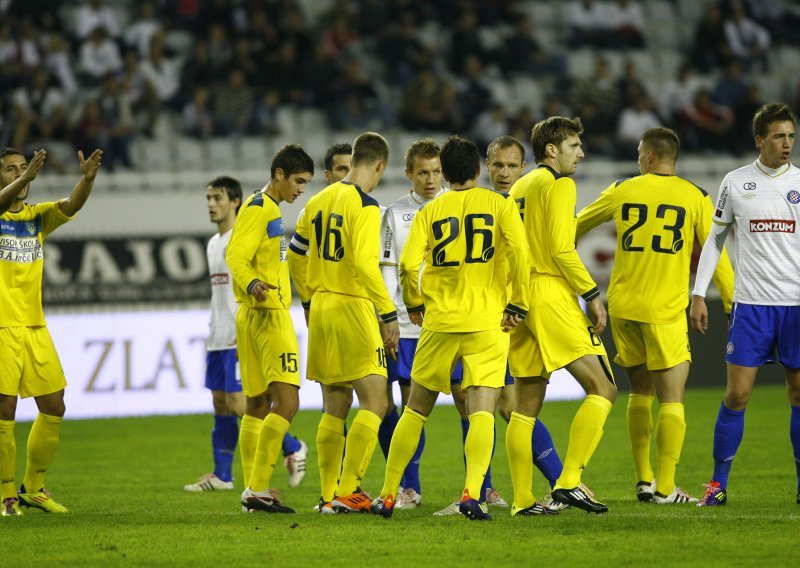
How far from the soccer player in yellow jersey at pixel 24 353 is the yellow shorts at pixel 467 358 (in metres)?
2.63

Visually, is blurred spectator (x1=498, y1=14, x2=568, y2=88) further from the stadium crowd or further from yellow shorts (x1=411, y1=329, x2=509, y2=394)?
yellow shorts (x1=411, y1=329, x2=509, y2=394)

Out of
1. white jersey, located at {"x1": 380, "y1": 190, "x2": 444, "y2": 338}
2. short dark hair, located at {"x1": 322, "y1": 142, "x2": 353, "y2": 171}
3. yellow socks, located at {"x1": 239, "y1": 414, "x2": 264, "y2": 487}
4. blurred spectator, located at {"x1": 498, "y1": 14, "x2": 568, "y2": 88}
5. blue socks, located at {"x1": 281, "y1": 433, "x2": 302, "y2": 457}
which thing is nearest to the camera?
yellow socks, located at {"x1": 239, "y1": 414, "x2": 264, "y2": 487}

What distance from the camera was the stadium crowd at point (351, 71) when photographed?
1845 cm

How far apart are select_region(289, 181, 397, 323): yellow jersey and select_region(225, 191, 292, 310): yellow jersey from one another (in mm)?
237

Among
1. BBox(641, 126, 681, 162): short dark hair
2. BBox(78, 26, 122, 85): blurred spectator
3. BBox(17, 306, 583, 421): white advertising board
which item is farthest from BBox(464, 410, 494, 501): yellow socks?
BBox(78, 26, 122, 85): blurred spectator

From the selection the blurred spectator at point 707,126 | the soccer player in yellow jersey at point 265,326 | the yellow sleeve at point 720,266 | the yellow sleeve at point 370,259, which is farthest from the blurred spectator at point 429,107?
the yellow sleeve at point 370,259

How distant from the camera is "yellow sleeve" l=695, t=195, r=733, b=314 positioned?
8.16 m

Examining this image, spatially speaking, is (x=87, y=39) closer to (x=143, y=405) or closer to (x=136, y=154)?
(x=136, y=154)

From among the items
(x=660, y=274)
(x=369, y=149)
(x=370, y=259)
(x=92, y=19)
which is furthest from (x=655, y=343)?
(x=92, y=19)

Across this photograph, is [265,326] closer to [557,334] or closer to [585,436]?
[557,334]

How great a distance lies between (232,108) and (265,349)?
36.3 feet

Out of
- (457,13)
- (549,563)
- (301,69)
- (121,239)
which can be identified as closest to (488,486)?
(549,563)

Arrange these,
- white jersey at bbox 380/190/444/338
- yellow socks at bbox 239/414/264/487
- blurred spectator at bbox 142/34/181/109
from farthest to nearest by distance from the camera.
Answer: blurred spectator at bbox 142/34/181/109, white jersey at bbox 380/190/444/338, yellow socks at bbox 239/414/264/487

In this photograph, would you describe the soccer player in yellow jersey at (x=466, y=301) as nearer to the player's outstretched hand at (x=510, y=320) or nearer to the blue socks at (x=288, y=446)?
the player's outstretched hand at (x=510, y=320)
